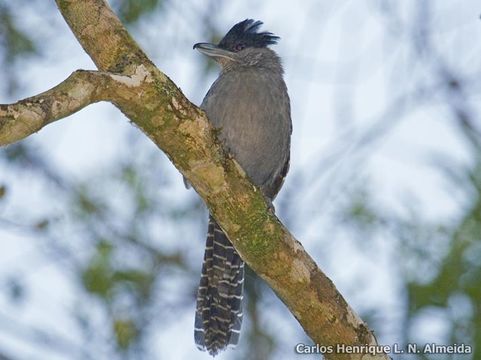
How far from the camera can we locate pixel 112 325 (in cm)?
790

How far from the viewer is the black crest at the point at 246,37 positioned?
8047mm

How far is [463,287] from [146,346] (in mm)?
3116

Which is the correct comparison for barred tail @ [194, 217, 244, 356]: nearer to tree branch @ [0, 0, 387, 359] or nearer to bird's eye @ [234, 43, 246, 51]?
tree branch @ [0, 0, 387, 359]

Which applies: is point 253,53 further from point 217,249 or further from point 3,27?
point 3,27

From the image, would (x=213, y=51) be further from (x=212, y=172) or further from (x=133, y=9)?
(x=212, y=172)

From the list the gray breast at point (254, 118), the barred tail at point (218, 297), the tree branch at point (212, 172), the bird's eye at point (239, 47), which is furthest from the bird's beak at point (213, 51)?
the tree branch at point (212, 172)

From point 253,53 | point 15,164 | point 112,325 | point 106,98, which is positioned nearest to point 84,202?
point 15,164

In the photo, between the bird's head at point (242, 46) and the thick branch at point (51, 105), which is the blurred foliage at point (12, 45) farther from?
the thick branch at point (51, 105)

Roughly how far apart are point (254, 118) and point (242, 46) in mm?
1103

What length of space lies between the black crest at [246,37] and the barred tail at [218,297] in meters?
1.64

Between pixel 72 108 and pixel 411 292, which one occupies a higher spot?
pixel 411 292

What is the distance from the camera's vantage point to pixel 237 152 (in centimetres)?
714

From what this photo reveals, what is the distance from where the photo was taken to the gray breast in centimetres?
711

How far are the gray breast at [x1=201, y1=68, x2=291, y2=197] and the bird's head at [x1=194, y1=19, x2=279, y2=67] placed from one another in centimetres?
33
